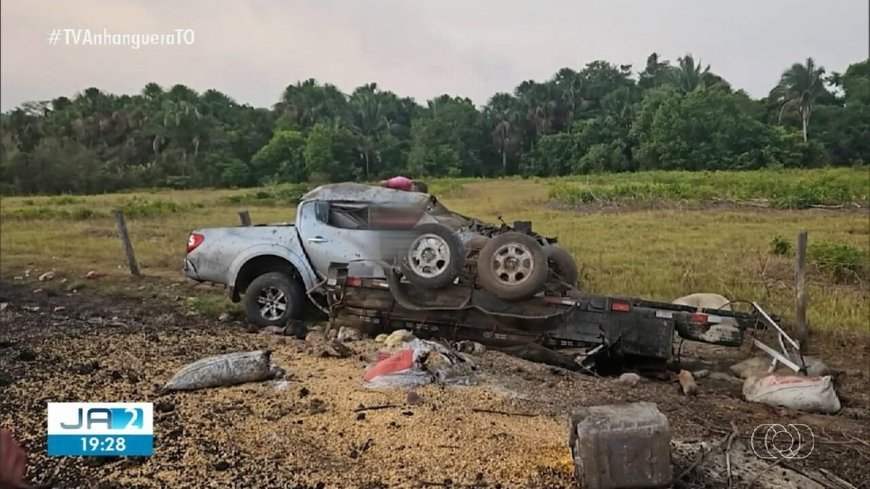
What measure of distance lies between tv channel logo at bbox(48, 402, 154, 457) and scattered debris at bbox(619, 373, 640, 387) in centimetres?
344

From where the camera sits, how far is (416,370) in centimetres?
501

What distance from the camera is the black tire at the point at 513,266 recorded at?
6.21 metres

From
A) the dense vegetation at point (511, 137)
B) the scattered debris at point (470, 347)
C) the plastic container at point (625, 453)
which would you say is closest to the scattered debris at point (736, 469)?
the plastic container at point (625, 453)

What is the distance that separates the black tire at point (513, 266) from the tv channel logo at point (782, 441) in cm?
206

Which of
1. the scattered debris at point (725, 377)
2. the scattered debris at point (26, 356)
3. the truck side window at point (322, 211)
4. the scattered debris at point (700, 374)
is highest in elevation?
the truck side window at point (322, 211)

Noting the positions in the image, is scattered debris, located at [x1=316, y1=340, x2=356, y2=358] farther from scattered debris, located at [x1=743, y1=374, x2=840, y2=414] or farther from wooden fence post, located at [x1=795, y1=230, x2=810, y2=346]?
wooden fence post, located at [x1=795, y1=230, x2=810, y2=346]

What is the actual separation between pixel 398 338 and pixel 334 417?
1.82 metres

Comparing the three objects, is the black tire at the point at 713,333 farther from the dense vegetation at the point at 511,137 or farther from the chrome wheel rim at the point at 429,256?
the dense vegetation at the point at 511,137

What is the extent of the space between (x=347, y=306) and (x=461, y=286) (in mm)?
1133

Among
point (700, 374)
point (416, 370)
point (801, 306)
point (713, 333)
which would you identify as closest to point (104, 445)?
point (416, 370)

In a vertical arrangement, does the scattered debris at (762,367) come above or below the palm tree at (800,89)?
below

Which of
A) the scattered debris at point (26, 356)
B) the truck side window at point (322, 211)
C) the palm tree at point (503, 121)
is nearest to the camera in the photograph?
the scattered debris at point (26, 356)

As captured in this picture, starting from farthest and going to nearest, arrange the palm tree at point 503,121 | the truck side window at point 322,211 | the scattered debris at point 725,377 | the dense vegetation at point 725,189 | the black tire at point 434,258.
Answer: the dense vegetation at point 725,189, the palm tree at point 503,121, the truck side window at point 322,211, the scattered debris at point 725,377, the black tire at point 434,258

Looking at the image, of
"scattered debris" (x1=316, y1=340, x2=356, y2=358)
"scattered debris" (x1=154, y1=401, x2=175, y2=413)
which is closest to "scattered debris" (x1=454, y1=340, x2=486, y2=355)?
"scattered debris" (x1=316, y1=340, x2=356, y2=358)
